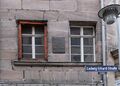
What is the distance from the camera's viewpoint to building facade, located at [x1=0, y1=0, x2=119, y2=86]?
1568cm

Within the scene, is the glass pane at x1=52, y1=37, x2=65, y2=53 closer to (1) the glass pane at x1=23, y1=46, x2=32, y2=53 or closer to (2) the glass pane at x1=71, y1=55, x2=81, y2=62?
A: (2) the glass pane at x1=71, y1=55, x2=81, y2=62

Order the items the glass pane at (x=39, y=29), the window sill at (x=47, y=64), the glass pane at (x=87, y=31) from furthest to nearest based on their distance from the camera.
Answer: the glass pane at (x=87, y=31)
the glass pane at (x=39, y=29)
the window sill at (x=47, y=64)

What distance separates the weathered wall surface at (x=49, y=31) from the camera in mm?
15641

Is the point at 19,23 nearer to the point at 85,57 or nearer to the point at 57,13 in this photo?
the point at 57,13

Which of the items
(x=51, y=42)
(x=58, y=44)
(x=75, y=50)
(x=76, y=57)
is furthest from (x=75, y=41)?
(x=51, y=42)

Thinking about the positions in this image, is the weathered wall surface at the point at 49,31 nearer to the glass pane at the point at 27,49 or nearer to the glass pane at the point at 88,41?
the glass pane at the point at 88,41

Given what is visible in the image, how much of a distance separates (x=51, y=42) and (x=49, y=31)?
16.3 inches

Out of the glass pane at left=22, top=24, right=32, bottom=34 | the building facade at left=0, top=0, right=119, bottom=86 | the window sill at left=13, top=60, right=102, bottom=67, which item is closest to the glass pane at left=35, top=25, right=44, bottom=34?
the building facade at left=0, top=0, right=119, bottom=86

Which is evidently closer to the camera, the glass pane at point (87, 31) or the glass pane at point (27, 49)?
the glass pane at point (27, 49)

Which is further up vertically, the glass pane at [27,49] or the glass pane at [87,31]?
the glass pane at [87,31]

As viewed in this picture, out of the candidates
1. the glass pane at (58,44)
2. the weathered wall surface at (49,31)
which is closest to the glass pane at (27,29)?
the weathered wall surface at (49,31)

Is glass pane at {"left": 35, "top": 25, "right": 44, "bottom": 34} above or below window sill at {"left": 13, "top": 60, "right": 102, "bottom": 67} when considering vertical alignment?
above

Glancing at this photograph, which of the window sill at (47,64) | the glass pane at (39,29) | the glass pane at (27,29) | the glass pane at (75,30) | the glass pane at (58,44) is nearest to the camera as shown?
the window sill at (47,64)

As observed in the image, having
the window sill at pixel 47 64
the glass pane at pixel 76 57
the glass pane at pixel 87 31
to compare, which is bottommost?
the window sill at pixel 47 64
